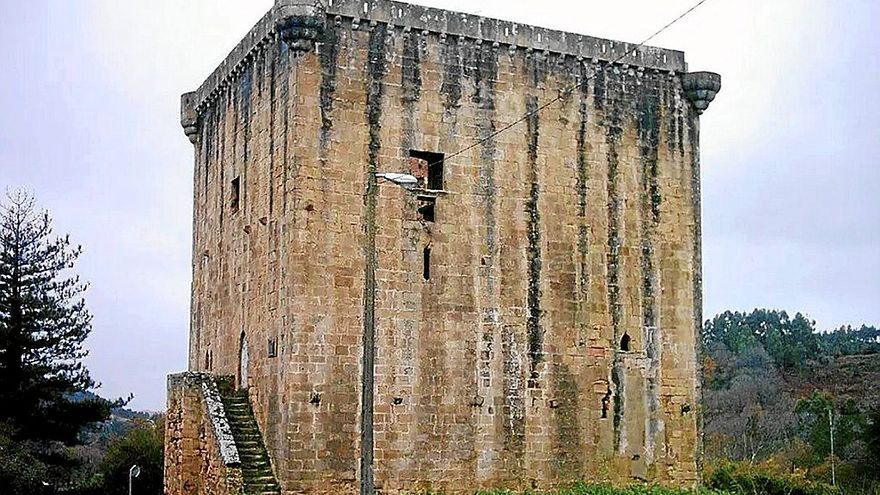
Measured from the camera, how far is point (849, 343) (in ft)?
273

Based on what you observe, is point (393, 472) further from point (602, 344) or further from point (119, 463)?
point (119, 463)

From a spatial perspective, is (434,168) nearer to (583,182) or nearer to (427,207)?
(427,207)

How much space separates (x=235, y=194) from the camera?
20.3 metres

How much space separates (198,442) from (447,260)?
5.10 m

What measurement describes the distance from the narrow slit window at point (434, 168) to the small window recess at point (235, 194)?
3482 mm

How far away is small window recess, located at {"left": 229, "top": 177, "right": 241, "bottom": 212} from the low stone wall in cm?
292

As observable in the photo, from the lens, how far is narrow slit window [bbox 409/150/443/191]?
18484 mm

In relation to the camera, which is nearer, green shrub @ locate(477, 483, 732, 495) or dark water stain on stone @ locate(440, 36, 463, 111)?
green shrub @ locate(477, 483, 732, 495)

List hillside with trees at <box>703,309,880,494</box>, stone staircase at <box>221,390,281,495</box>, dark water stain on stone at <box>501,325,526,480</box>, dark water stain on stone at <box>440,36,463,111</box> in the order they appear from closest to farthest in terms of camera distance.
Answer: stone staircase at <box>221,390,281,495</box> < dark water stain on stone at <box>501,325,526,480</box> < dark water stain on stone at <box>440,36,463,111</box> < hillside with trees at <box>703,309,880,494</box>

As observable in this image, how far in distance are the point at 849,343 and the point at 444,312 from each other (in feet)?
234

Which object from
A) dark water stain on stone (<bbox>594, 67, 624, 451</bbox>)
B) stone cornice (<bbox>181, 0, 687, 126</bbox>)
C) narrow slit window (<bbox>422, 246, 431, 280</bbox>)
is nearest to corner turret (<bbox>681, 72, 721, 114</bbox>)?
stone cornice (<bbox>181, 0, 687, 126</bbox>)

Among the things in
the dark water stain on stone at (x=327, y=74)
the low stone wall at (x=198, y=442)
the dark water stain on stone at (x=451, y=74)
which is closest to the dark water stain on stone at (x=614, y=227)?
the dark water stain on stone at (x=451, y=74)

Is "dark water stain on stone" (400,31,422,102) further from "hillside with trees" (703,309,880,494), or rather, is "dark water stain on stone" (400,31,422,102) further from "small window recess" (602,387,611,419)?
"hillside with trees" (703,309,880,494)

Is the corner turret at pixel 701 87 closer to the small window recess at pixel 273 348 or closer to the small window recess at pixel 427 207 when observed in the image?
the small window recess at pixel 427 207
